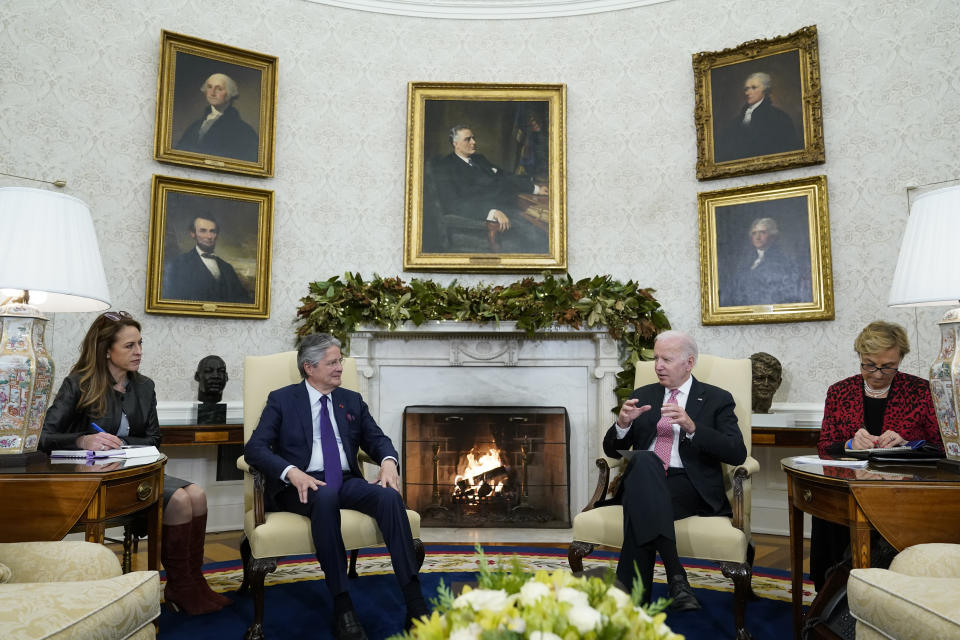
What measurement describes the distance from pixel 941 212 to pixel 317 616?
124 inches

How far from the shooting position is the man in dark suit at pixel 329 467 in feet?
9.07

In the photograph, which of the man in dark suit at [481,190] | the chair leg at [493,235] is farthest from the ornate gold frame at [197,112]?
the chair leg at [493,235]

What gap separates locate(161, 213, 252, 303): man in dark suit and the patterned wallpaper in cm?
22

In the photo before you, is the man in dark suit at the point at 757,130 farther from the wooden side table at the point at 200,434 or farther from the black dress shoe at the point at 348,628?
the black dress shoe at the point at 348,628

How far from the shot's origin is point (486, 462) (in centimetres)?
525

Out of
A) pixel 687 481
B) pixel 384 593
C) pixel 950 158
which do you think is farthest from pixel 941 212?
pixel 384 593

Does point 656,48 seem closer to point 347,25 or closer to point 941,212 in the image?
point 347,25

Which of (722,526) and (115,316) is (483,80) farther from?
(722,526)

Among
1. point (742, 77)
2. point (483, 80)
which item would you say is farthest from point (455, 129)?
point (742, 77)

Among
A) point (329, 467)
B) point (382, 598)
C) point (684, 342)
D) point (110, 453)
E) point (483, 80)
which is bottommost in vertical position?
point (382, 598)

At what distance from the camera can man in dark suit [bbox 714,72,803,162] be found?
16.9 feet

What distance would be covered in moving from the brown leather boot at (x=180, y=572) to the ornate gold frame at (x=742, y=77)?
14.8 ft

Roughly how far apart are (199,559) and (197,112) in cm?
358

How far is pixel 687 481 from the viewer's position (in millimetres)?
3098
